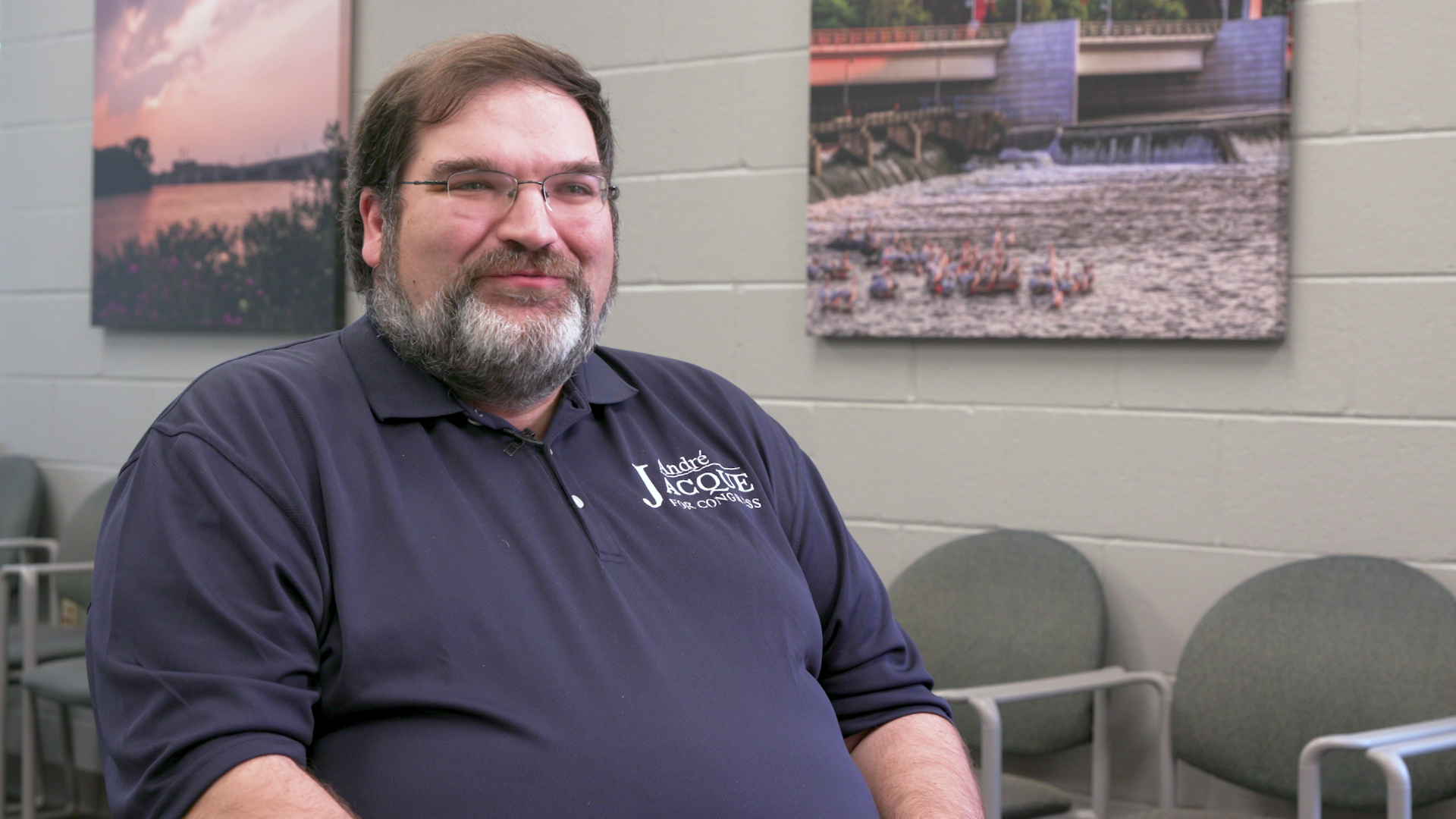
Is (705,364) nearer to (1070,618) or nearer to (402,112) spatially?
(1070,618)

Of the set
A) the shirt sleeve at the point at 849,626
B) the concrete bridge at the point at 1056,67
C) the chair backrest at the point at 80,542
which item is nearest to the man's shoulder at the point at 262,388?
the shirt sleeve at the point at 849,626

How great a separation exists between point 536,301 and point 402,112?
0.75ft

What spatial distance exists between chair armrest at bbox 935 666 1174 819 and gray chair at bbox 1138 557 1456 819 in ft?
0.09

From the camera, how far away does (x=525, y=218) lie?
1.29m

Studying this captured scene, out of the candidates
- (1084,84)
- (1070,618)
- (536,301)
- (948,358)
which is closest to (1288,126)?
(1084,84)

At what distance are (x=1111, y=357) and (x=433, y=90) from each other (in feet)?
4.29

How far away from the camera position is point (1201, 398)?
83.4 inches

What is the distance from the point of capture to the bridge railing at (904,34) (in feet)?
7.47

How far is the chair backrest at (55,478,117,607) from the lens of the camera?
3.19m

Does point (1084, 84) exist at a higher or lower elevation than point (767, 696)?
higher

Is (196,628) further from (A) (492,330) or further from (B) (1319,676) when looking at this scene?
(B) (1319,676)

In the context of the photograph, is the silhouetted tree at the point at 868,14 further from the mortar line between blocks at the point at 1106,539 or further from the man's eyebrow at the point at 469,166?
the man's eyebrow at the point at 469,166

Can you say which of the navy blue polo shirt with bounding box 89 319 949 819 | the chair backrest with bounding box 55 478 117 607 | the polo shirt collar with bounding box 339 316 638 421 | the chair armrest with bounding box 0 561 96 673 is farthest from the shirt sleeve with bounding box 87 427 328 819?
the chair backrest with bounding box 55 478 117 607

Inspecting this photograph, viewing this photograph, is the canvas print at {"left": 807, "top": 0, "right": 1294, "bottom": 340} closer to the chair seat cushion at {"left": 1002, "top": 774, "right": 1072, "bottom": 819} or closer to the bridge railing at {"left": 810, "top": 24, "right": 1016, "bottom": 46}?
the bridge railing at {"left": 810, "top": 24, "right": 1016, "bottom": 46}
